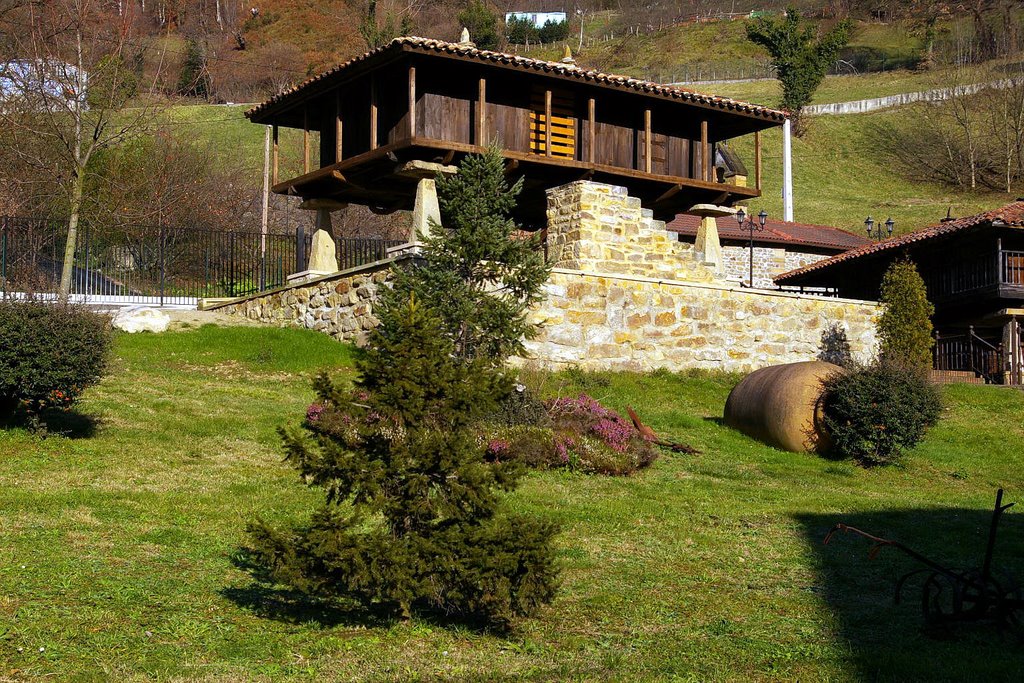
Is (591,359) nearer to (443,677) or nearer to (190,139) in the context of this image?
(443,677)

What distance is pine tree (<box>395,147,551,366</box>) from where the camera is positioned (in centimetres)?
1608

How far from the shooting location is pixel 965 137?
60562 millimetres

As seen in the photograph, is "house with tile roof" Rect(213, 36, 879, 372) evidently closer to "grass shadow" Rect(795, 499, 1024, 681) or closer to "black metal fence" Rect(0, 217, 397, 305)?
"black metal fence" Rect(0, 217, 397, 305)

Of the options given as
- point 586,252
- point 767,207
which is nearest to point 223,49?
point 767,207

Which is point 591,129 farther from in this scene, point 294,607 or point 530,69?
point 294,607

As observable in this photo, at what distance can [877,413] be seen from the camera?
50.2ft

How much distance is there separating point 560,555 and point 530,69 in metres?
13.6

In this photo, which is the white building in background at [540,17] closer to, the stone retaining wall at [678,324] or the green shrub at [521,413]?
the stone retaining wall at [678,324]

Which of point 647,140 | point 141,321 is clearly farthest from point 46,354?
point 647,140

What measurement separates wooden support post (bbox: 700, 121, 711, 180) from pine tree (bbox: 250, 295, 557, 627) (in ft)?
59.1

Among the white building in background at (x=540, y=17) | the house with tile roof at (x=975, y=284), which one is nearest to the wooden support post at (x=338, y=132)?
the house with tile roof at (x=975, y=284)

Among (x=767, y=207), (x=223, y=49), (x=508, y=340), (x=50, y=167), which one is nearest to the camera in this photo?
(x=508, y=340)

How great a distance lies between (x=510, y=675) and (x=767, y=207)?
47.7 meters

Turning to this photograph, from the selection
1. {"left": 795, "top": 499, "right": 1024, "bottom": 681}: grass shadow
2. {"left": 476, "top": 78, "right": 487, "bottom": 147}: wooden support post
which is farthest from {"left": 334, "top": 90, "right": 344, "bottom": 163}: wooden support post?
{"left": 795, "top": 499, "right": 1024, "bottom": 681}: grass shadow
